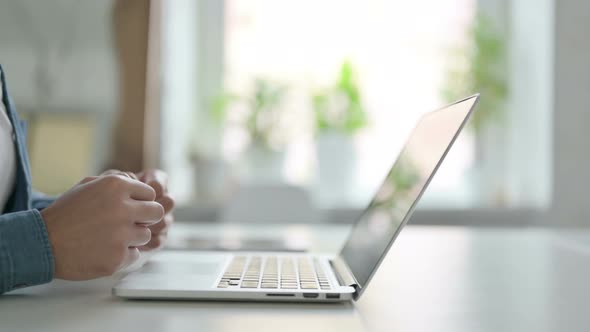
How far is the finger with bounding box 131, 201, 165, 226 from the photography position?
0.57 metres

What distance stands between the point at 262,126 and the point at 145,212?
6.86 ft

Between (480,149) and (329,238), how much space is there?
164 centimetres

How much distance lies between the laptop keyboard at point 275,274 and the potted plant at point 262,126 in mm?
1790

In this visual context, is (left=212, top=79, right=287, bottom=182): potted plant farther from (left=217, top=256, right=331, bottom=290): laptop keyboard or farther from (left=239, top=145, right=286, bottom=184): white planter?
(left=217, top=256, right=331, bottom=290): laptop keyboard

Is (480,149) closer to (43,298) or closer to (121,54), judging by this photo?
(121,54)

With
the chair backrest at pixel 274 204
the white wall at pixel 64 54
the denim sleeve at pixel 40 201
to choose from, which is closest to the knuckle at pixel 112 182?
the denim sleeve at pixel 40 201

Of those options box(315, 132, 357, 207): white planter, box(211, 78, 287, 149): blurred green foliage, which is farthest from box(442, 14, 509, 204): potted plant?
box(211, 78, 287, 149): blurred green foliage

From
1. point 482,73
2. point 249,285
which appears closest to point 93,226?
point 249,285

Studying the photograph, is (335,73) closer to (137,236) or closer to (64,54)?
(64,54)

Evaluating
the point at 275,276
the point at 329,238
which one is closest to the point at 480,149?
the point at 329,238

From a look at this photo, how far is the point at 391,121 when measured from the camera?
8.98 ft

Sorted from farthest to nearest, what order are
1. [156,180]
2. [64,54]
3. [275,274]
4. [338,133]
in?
[338,133] < [64,54] < [156,180] < [275,274]

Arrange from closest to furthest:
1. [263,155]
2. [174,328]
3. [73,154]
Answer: [174,328], [73,154], [263,155]

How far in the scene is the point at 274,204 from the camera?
2.23 m
